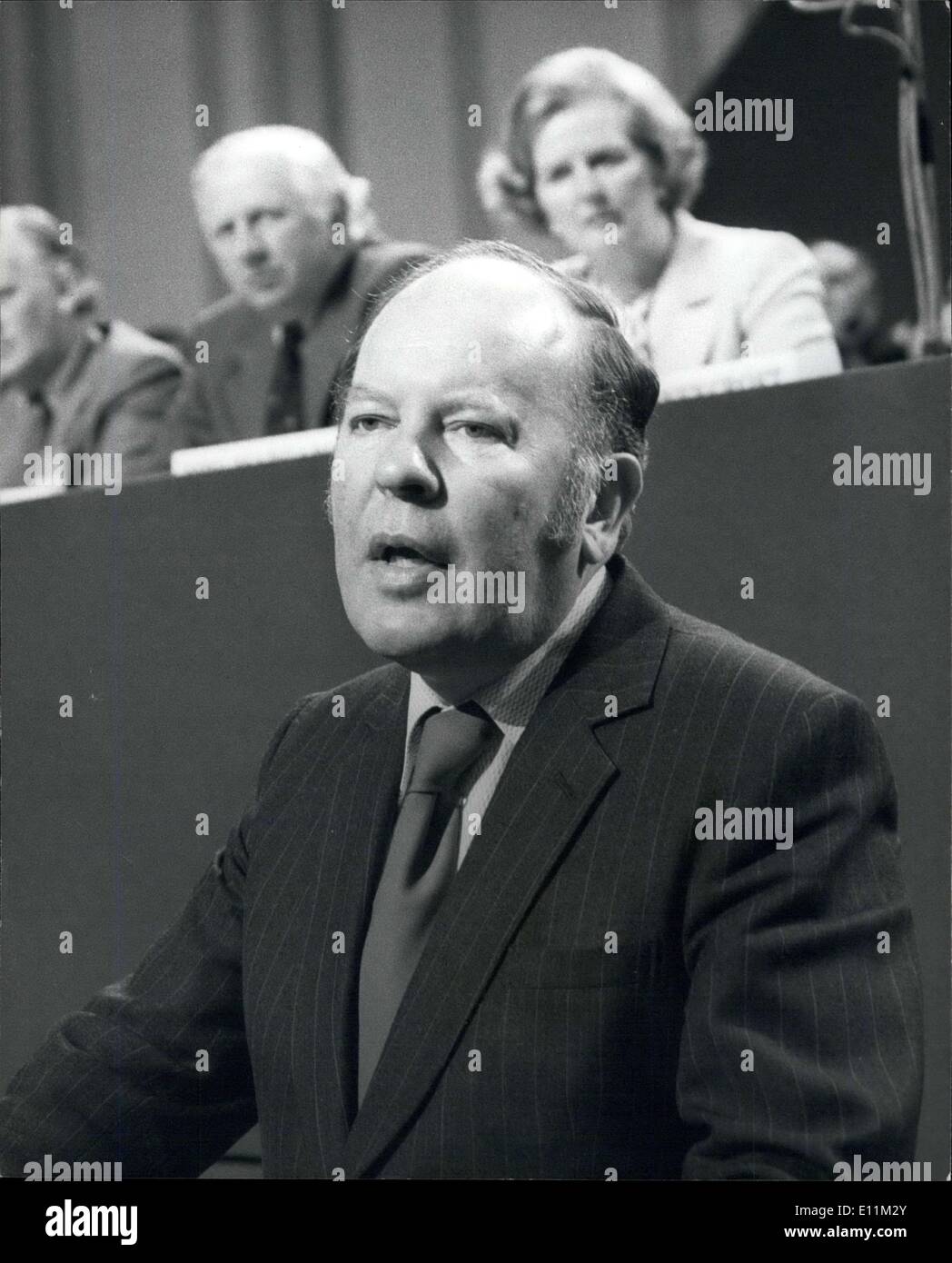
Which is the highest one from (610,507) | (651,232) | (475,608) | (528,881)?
(651,232)

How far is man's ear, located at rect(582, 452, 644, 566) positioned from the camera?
2117 mm

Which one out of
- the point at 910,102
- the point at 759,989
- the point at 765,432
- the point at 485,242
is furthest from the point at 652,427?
the point at 759,989

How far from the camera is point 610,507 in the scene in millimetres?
2139

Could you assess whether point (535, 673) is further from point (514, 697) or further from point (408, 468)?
point (408, 468)

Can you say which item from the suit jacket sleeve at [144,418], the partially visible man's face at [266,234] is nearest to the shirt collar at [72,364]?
the suit jacket sleeve at [144,418]

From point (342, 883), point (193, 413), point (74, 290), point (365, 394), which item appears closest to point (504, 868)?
point (342, 883)

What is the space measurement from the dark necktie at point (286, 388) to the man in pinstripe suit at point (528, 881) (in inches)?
13.4

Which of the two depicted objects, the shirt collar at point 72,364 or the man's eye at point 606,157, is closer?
the man's eye at point 606,157

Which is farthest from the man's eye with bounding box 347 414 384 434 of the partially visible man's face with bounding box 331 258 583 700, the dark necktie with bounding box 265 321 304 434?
the dark necktie with bounding box 265 321 304 434

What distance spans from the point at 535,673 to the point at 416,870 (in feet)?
0.94

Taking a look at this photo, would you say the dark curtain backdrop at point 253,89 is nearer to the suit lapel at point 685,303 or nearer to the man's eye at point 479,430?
the suit lapel at point 685,303

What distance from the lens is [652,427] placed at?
2.21 metres

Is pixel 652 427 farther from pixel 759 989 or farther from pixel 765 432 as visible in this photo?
pixel 759 989

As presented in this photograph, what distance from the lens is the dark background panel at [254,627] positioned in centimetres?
216
